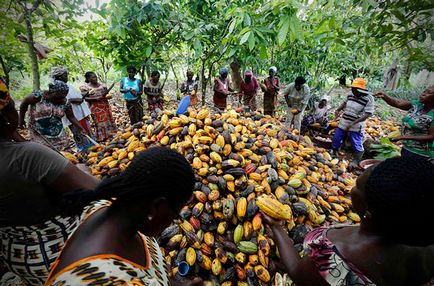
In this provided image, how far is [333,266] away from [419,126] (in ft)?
9.33

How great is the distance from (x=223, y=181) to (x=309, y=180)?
1.02m

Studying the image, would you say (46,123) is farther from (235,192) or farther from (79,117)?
(235,192)

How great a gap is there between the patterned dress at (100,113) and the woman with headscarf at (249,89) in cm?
306

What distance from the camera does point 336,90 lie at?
10.7 meters

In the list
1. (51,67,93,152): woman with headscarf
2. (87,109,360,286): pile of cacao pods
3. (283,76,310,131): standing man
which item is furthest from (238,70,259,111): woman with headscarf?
(51,67,93,152): woman with headscarf

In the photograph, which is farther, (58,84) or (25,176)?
(58,84)

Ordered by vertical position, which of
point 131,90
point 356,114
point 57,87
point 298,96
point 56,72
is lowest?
point 356,114

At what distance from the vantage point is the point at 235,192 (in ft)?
6.99

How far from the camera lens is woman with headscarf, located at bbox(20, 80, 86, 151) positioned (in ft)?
9.45

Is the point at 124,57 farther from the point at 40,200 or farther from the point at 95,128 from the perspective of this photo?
the point at 40,200

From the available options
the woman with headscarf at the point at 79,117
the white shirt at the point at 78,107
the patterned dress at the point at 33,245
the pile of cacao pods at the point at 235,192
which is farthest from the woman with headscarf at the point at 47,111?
the patterned dress at the point at 33,245

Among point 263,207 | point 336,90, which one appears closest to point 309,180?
point 263,207

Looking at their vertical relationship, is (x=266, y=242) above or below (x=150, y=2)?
below

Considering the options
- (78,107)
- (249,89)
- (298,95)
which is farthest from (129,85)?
(298,95)
